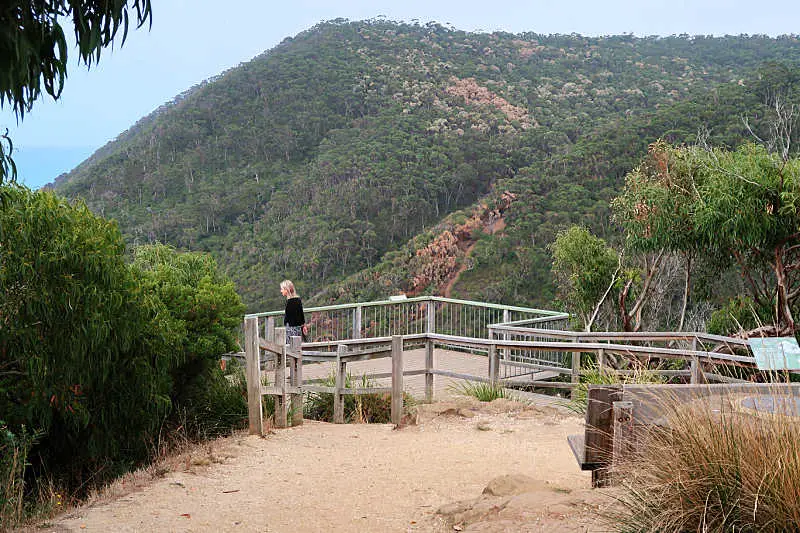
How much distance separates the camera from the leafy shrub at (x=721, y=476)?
3082 mm

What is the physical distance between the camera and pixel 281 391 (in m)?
8.73

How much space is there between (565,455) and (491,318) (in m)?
7.42

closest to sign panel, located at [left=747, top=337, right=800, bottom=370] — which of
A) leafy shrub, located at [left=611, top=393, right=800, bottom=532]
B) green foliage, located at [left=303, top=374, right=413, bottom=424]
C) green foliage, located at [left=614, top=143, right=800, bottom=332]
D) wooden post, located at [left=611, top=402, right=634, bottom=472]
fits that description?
wooden post, located at [left=611, top=402, right=634, bottom=472]

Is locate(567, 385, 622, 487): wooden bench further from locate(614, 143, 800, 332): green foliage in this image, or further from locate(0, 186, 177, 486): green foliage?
locate(614, 143, 800, 332): green foliage

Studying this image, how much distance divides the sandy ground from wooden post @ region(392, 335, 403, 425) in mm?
209

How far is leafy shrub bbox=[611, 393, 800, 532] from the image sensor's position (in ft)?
10.1

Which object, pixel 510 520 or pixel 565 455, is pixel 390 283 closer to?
pixel 565 455

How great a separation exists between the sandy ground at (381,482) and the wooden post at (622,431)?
0.32 metres

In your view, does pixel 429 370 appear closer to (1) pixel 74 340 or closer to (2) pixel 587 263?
(1) pixel 74 340

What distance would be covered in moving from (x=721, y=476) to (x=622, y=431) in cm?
102

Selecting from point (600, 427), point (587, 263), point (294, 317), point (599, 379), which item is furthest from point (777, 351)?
point (587, 263)

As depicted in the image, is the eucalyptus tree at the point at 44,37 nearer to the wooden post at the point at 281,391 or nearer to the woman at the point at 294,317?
the wooden post at the point at 281,391

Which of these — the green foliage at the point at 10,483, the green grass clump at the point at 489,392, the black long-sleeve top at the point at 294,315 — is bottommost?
the green foliage at the point at 10,483

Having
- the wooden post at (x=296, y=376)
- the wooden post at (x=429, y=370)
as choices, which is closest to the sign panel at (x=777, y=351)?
the wooden post at (x=429, y=370)
